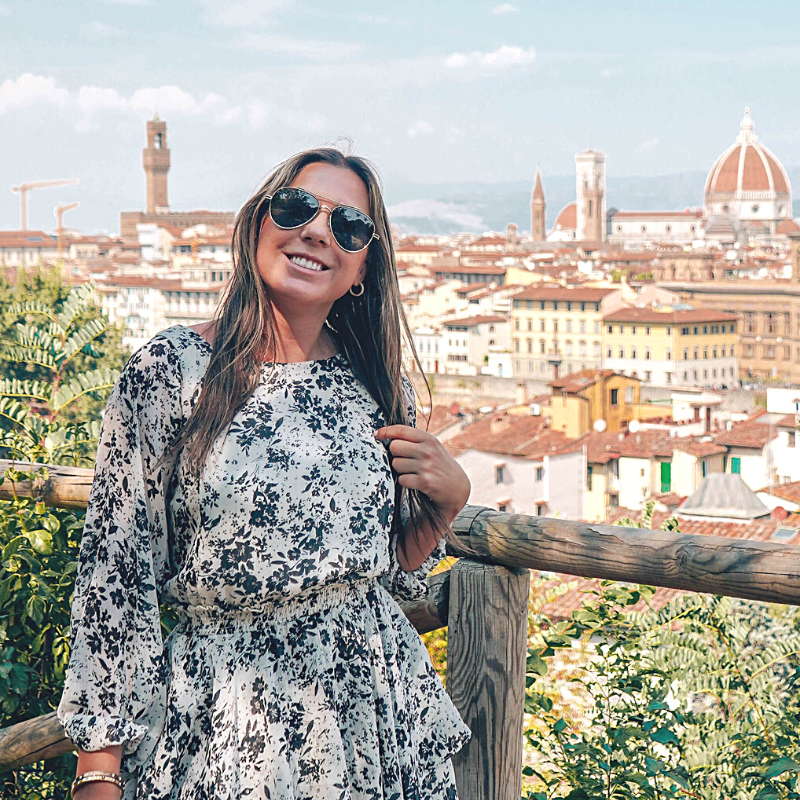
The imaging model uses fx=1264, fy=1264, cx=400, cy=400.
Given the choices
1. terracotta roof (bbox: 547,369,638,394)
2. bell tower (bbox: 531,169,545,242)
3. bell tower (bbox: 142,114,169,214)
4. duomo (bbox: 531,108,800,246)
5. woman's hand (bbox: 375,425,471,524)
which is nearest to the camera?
woman's hand (bbox: 375,425,471,524)

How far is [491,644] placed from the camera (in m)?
1.04

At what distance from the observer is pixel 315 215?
86 cm

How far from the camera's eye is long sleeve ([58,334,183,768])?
0.79 metres

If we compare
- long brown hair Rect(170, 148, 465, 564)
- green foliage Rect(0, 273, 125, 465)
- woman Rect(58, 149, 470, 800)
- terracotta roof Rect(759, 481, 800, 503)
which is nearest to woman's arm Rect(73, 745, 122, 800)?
woman Rect(58, 149, 470, 800)

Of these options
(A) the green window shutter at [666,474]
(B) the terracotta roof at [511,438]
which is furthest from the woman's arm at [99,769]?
(A) the green window shutter at [666,474]

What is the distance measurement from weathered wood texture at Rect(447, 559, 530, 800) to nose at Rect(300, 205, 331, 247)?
0.32m

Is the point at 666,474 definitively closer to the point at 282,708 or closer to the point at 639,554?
the point at 639,554

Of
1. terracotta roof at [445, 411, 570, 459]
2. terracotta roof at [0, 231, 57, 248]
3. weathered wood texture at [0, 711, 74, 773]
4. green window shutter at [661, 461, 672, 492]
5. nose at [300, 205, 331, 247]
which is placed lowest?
green window shutter at [661, 461, 672, 492]

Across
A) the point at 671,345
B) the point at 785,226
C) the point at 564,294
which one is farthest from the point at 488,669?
the point at 785,226

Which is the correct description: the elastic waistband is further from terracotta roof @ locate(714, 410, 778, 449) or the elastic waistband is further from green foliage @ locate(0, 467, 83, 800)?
terracotta roof @ locate(714, 410, 778, 449)

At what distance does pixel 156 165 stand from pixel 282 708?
254 ft

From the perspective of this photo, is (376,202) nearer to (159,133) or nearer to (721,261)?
(721,261)

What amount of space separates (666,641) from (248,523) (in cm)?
67

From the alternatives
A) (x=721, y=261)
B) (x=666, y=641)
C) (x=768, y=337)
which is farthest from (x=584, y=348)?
(x=666, y=641)
